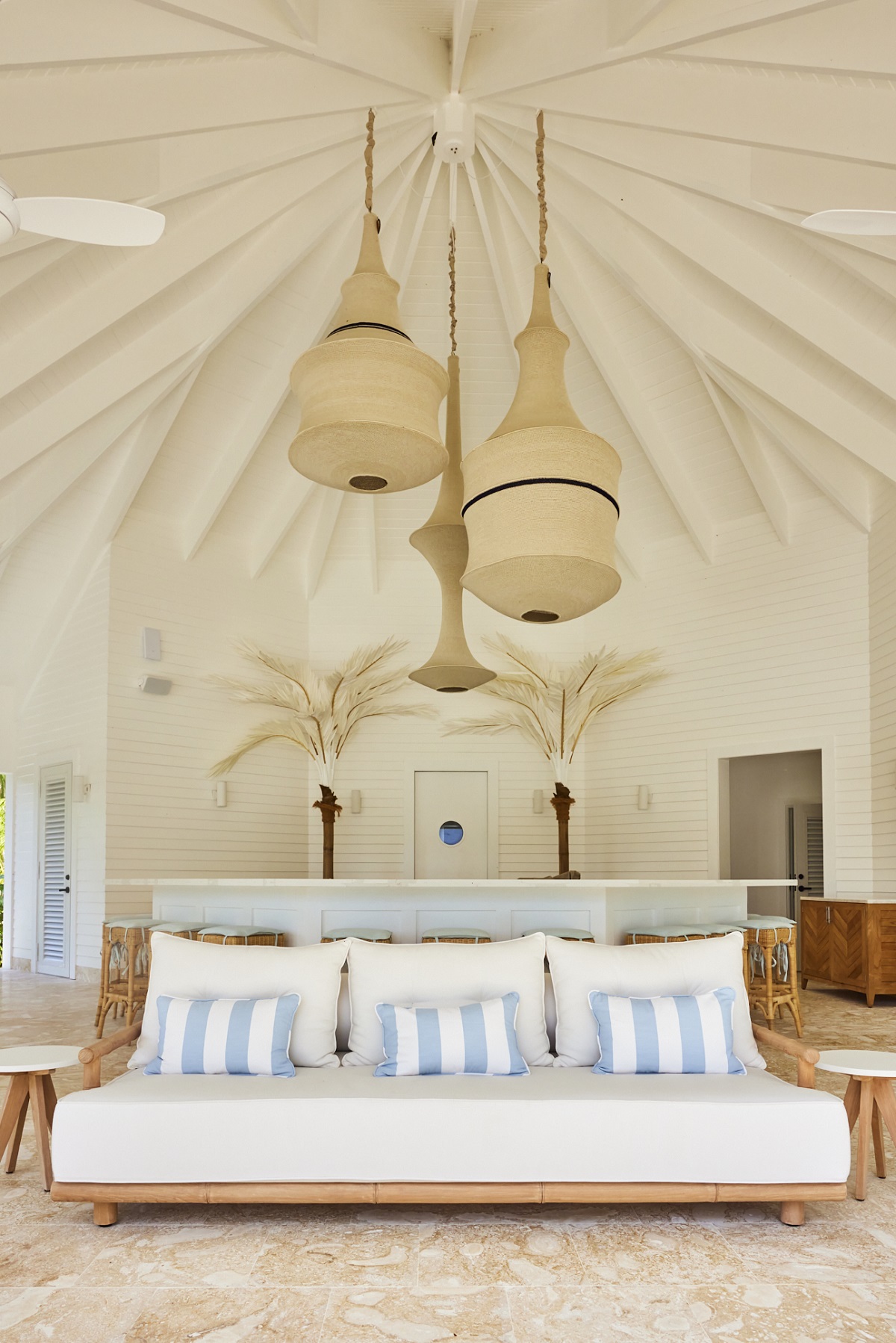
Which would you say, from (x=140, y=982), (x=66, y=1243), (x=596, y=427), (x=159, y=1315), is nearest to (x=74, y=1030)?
(x=140, y=982)

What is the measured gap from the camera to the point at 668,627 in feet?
34.8

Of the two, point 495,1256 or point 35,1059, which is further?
point 35,1059

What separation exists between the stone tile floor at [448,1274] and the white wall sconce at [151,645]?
251 inches

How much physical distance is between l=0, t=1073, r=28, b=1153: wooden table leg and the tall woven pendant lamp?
2405mm

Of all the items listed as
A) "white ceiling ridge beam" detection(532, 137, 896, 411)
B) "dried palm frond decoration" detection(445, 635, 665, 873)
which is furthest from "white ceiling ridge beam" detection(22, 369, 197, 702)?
"dried palm frond decoration" detection(445, 635, 665, 873)

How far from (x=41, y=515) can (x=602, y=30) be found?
19.6 feet

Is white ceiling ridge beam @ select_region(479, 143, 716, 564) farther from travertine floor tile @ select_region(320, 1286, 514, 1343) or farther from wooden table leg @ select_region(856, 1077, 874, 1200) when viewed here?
travertine floor tile @ select_region(320, 1286, 514, 1343)

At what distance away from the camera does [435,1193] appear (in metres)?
3.31

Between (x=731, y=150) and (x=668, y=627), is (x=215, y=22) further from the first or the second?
(x=668, y=627)

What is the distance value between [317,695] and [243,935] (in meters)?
3.93

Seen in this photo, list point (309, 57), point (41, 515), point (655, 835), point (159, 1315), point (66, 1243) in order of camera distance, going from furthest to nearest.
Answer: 1. point (655, 835)
2. point (41, 515)
3. point (309, 57)
4. point (66, 1243)
5. point (159, 1315)

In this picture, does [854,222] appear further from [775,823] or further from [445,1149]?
[775,823]

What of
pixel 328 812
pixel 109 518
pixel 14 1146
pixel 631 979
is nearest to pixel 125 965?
pixel 328 812

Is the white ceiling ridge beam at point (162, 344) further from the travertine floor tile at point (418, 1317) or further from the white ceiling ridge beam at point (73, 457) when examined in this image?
the travertine floor tile at point (418, 1317)
